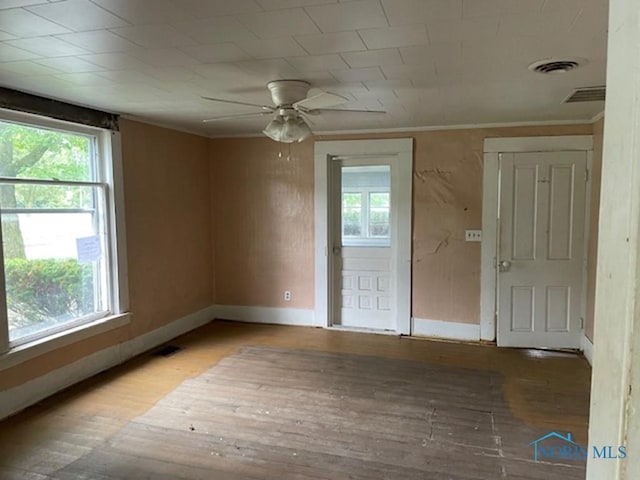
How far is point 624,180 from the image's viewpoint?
58 cm

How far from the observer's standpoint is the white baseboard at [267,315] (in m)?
5.19

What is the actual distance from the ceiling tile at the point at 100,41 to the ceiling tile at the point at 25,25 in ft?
0.23

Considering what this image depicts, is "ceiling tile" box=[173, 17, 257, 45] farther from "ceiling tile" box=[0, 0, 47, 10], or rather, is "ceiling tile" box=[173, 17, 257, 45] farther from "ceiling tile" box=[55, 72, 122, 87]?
"ceiling tile" box=[55, 72, 122, 87]

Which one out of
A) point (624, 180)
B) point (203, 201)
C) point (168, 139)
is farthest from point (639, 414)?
point (203, 201)

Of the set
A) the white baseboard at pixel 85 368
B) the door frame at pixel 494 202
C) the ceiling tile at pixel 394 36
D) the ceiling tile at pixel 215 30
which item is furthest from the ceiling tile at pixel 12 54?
the door frame at pixel 494 202

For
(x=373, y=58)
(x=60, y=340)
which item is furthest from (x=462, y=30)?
(x=60, y=340)

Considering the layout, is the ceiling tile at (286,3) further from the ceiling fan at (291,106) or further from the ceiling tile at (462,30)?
the ceiling fan at (291,106)

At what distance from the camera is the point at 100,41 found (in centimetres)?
207

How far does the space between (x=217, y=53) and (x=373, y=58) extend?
0.84m

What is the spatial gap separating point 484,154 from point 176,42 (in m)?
3.33

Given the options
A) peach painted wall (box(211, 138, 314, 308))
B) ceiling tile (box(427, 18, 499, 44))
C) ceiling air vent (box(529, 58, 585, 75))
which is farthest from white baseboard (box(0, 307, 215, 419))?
ceiling air vent (box(529, 58, 585, 75))

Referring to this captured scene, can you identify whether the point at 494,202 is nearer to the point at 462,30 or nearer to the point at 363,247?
the point at 363,247

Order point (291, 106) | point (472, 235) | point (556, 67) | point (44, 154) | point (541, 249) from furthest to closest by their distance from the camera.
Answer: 1. point (472, 235)
2. point (541, 249)
3. point (44, 154)
4. point (291, 106)
5. point (556, 67)

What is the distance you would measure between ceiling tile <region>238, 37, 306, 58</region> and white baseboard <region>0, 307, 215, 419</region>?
9.43ft
